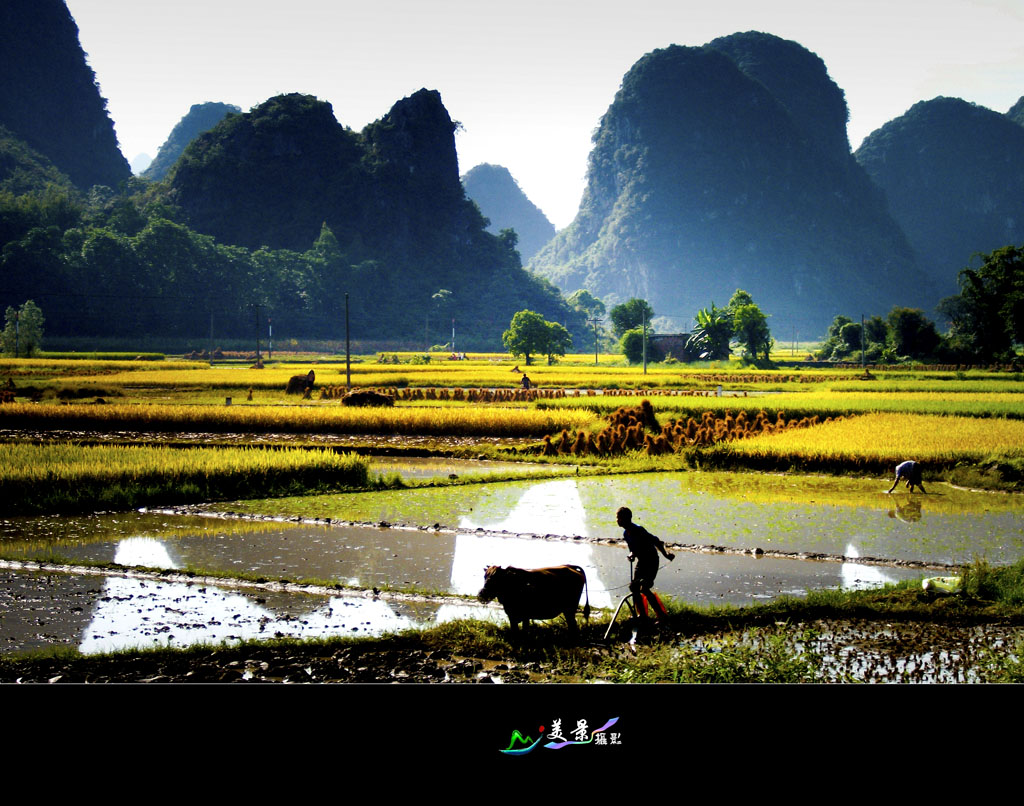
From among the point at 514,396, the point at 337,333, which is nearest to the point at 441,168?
the point at 337,333

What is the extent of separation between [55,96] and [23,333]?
4018 inches

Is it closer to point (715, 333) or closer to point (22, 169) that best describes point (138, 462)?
point (715, 333)

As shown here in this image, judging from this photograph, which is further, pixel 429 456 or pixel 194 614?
pixel 429 456

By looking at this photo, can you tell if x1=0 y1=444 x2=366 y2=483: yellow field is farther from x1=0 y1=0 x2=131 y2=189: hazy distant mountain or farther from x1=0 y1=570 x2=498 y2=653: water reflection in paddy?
x1=0 y1=0 x2=131 y2=189: hazy distant mountain

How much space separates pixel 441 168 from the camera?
5497 inches

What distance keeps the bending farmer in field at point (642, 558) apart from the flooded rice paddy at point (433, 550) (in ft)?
3.50

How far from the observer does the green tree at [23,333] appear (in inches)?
2176

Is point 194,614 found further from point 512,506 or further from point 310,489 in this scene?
point 310,489

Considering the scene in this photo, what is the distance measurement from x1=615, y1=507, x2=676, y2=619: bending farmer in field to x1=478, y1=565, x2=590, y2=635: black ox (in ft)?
1.55

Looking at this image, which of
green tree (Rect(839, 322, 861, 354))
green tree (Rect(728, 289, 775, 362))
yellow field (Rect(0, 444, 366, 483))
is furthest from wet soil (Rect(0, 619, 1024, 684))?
green tree (Rect(839, 322, 861, 354))

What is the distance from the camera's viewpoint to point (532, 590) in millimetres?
6328

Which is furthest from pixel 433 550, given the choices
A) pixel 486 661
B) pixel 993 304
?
pixel 993 304
